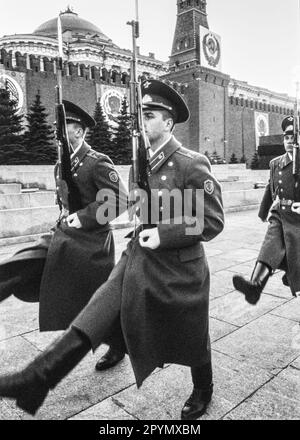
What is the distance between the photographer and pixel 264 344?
3.05 metres

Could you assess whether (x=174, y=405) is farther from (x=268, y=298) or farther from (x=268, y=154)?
(x=268, y=154)

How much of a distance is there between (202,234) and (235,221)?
8327 mm

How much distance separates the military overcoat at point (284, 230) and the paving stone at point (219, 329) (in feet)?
2.02

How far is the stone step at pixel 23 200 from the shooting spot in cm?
816

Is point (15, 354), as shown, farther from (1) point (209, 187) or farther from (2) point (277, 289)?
(2) point (277, 289)

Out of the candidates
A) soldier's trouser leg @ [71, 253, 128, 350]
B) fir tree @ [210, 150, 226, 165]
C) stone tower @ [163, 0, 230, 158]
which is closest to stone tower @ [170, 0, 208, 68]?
stone tower @ [163, 0, 230, 158]

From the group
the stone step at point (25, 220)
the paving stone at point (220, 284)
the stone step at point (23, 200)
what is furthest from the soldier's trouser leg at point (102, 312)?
the stone step at point (23, 200)

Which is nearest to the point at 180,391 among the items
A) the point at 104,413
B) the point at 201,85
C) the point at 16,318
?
the point at 104,413

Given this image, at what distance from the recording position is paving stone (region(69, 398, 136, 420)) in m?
2.13

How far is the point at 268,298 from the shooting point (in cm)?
417

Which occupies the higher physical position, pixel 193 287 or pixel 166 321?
pixel 193 287

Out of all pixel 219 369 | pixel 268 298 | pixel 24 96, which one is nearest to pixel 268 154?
pixel 24 96

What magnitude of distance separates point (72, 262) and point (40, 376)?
98cm
